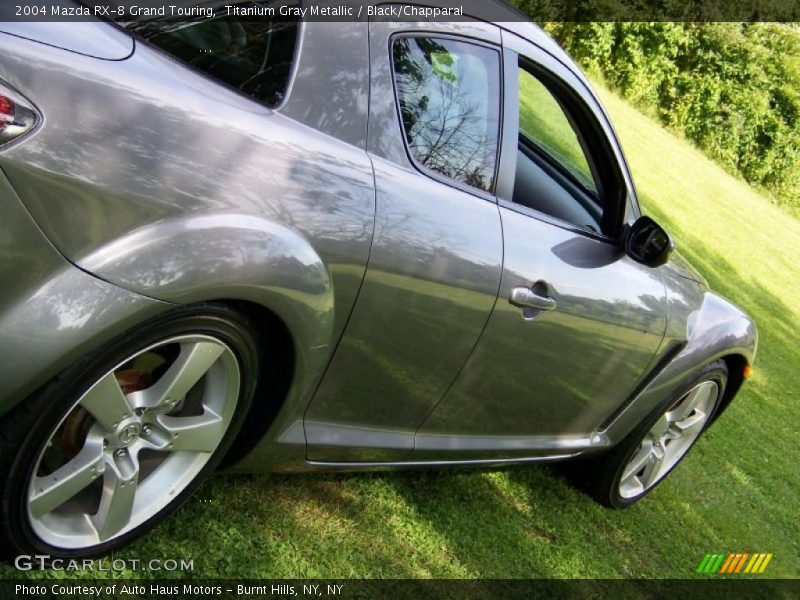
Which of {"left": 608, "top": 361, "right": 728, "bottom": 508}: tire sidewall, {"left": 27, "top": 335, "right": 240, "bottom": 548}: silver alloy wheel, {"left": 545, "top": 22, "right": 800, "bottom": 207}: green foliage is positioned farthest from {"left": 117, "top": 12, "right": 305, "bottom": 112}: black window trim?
{"left": 545, "top": 22, "right": 800, "bottom": 207}: green foliage

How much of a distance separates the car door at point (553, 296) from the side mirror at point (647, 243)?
0.05 metres

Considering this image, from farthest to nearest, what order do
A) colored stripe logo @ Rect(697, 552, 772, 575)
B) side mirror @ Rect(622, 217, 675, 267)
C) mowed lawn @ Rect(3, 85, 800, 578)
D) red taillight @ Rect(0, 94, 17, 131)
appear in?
1. colored stripe logo @ Rect(697, 552, 772, 575)
2. side mirror @ Rect(622, 217, 675, 267)
3. mowed lawn @ Rect(3, 85, 800, 578)
4. red taillight @ Rect(0, 94, 17, 131)

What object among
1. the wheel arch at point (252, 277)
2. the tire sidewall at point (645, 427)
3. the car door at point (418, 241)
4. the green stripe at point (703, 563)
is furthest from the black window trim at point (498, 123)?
the green stripe at point (703, 563)

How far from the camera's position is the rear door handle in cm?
298

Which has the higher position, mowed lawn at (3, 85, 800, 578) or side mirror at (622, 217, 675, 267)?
side mirror at (622, 217, 675, 267)

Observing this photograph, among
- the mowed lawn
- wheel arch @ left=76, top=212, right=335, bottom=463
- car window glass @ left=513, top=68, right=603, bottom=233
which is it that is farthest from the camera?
car window glass @ left=513, top=68, right=603, bottom=233

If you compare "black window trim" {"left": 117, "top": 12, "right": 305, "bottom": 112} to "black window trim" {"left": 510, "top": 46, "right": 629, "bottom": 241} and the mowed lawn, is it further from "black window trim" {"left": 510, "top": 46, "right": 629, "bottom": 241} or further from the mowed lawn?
the mowed lawn

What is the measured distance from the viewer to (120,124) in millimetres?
1966

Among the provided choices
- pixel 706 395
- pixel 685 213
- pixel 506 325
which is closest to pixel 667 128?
pixel 685 213

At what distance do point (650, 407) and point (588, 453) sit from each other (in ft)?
1.12

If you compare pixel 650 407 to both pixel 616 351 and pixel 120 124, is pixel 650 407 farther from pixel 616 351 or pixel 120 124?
pixel 120 124

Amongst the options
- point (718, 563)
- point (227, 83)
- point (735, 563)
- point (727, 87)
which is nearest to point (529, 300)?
point (227, 83)

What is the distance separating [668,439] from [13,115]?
355 centimetres

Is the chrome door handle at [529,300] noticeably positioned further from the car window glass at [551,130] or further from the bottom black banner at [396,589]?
the bottom black banner at [396,589]
